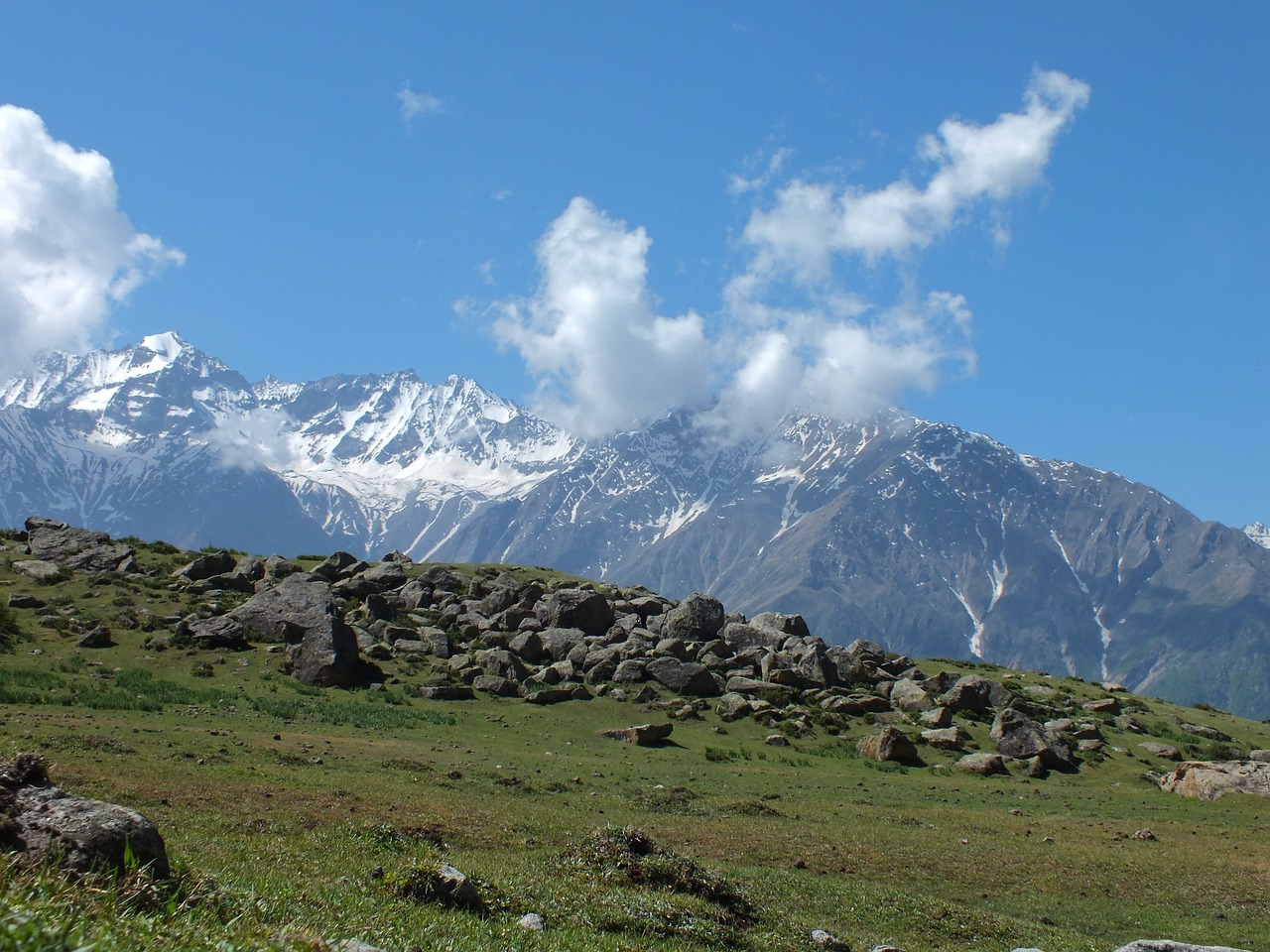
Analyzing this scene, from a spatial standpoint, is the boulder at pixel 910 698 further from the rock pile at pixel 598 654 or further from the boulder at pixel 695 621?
the boulder at pixel 695 621

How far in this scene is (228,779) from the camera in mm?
26172

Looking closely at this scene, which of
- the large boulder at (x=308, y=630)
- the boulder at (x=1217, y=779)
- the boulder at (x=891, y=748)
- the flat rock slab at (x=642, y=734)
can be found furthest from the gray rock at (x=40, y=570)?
the boulder at (x=1217, y=779)

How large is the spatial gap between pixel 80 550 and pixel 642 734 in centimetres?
4786

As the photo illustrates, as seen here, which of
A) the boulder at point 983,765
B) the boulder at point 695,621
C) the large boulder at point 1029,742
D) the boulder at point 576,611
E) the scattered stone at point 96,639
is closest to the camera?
the boulder at point 983,765

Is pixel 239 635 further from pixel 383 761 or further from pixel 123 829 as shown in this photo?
pixel 123 829

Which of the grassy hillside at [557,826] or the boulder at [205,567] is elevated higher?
the boulder at [205,567]

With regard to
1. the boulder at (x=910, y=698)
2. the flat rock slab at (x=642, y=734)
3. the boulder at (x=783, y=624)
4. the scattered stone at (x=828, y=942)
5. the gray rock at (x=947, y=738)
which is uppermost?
the boulder at (x=783, y=624)

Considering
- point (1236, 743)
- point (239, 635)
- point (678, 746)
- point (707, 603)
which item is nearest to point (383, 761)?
point (678, 746)

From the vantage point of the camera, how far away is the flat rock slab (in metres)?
47.5

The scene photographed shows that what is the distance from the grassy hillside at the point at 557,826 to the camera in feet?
43.2

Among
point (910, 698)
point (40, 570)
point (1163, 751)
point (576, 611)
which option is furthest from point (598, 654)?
point (40, 570)

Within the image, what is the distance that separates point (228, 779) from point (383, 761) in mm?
8346

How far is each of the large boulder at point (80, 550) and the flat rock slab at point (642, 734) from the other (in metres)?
41.4

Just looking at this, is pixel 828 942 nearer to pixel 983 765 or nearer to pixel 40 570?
pixel 983 765
